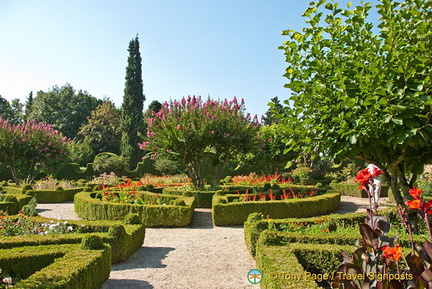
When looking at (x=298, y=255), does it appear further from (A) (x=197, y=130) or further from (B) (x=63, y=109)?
(B) (x=63, y=109)

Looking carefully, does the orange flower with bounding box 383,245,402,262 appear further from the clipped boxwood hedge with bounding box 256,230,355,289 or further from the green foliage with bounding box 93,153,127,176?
the green foliage with bounding box 93,153,127,176

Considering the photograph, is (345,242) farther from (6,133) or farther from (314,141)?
(6,133)

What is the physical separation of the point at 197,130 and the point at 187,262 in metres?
7.25

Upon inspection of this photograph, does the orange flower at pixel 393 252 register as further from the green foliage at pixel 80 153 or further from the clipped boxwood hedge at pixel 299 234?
the green foliage at pixel 80 153

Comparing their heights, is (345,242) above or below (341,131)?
below

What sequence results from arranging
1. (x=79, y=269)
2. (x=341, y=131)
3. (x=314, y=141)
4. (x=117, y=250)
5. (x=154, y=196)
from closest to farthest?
(x=79, y=269) → (x=341, y=131) → (x=314, y=141) → (x=117, y=250) → (x=154, y=196)

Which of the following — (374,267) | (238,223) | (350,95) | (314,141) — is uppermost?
(350,95)

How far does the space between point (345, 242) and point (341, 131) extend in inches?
82.4

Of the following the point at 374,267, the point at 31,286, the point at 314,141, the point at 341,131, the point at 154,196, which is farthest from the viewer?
the point at 154,196

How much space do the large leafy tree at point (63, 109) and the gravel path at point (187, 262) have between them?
32.1m

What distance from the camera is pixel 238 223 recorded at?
366 inches

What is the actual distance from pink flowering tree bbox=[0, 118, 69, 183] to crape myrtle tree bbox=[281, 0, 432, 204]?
57.2 feet

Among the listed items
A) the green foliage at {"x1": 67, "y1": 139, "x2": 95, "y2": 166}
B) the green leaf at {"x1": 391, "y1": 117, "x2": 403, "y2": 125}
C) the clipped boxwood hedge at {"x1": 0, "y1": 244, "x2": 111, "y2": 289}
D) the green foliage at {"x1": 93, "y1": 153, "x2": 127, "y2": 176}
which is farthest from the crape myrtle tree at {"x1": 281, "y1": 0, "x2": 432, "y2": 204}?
the green foliage at {"x1": 67, "y1": 139, "x2": 95, "y2": 166}

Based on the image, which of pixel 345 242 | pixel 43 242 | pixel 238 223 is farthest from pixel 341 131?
pixel 238 223
